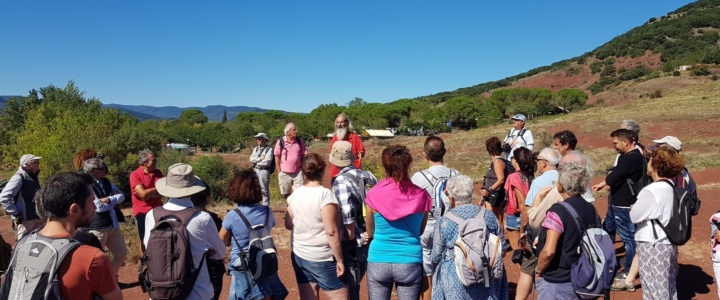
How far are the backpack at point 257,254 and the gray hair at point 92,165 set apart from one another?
2.26m

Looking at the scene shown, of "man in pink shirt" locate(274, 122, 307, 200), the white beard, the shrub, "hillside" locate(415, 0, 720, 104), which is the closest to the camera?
the white beard

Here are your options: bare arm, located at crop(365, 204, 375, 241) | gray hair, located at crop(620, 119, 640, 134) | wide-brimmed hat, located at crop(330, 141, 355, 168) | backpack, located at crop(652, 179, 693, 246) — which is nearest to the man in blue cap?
gray hair, located at crop(620, 119, 640, 134)

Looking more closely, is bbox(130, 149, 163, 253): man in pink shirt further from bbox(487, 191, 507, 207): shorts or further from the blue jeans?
the blue jeans

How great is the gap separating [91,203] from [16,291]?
1.56 ft

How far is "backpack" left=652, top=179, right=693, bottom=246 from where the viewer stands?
11.3 feet

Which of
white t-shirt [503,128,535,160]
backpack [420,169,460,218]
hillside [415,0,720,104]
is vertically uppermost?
hillside [415,0,720,104]

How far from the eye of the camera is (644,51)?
9112 centimetres

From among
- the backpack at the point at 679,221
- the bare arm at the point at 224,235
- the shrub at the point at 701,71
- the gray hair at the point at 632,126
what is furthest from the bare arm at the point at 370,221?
the shrub at the point at 701,71

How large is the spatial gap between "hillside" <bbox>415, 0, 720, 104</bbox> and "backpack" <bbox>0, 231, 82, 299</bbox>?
79.4 meters

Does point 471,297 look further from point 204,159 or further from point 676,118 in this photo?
Result: point 676,118

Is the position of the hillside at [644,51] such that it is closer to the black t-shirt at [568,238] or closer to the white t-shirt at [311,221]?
the black t-shirt at [568,238]

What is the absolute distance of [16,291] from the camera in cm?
208

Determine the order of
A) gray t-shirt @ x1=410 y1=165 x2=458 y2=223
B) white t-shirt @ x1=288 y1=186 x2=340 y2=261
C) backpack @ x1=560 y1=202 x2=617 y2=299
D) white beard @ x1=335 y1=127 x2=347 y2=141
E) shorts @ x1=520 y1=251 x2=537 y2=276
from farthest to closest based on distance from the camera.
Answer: white beard @ x1=335 y1=127 x2=347 y2=141, gray t-shirt @ x1=410 y1=165 x2=458 y2=223, shorts @ x1=520 y1=251 x2=537 y2=276, white t-shirt @ x1=288 y1=186 x2=340 y2=261, backpack @ x1=560 y1=202 x2=617 y2=299

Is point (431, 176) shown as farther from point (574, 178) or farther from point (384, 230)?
point (574, 178)
